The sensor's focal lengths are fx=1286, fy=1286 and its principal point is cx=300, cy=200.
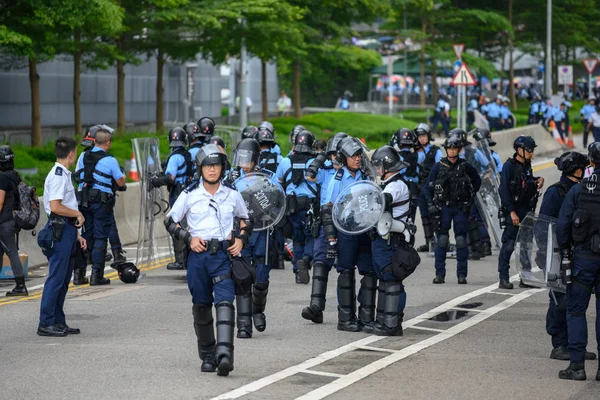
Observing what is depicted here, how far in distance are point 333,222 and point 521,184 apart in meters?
3.45

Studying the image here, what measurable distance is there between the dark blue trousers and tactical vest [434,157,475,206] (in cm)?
500

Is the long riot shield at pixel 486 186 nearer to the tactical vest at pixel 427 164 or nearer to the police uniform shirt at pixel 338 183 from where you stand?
the tactical vest at pixel 427 164

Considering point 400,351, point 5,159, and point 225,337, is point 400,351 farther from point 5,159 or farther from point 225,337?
point 5,159

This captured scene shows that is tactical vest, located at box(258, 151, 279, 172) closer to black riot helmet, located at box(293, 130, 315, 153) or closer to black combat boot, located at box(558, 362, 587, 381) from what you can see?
black riot helmet, located at box(293, 130, 315, 153)

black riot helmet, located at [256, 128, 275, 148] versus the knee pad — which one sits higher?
black riot helmet, located at [256, 128, 275, 148]

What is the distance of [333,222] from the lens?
458 inches

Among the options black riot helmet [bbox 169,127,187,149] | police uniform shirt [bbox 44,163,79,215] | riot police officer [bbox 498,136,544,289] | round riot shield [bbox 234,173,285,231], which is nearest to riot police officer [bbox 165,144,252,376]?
round riot shield [bbox 234,173,285,231]

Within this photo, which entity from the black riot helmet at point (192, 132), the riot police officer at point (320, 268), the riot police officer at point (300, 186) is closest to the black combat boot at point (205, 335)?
the riot police officer at point (320, 268)

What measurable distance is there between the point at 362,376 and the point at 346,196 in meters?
2.29

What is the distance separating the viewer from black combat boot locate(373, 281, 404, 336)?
11.4m

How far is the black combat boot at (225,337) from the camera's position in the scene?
945cm

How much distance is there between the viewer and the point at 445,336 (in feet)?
37.8

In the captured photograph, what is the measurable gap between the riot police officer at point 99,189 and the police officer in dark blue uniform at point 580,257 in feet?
21.3

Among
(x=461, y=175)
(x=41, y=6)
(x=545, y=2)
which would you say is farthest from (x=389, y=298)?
(x=545, y=2)
